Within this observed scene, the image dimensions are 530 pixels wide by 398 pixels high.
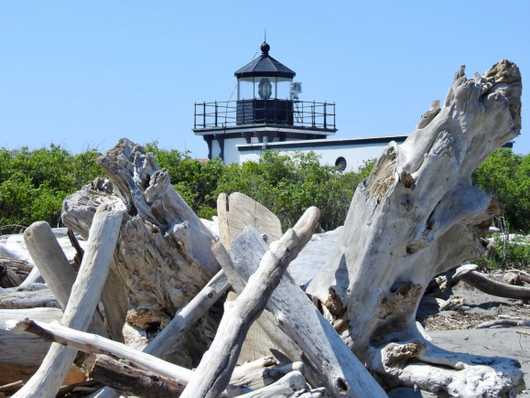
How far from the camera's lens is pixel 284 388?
4625mm

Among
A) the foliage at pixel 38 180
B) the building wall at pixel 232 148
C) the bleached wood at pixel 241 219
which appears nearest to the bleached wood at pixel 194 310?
the bleached wood at pixel 241 219

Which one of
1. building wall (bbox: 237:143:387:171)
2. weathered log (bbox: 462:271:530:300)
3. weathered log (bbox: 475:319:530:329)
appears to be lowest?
weathered log (bbox: 475:319:530:329)

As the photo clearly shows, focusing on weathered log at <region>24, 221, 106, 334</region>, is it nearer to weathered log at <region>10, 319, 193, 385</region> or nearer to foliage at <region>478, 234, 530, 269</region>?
weathered log at <region>10, 319, 193, 385</region>

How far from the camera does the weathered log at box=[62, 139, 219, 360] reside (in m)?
5.84

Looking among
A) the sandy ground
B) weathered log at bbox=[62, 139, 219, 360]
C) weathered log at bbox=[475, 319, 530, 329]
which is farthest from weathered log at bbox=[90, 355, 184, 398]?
weathered log at bbox=[475, 319, 530, 329]

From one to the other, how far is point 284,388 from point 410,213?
1167mm

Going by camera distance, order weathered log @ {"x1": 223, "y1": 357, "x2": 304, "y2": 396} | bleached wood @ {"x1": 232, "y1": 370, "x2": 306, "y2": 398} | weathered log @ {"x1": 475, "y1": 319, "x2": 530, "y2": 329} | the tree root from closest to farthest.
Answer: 1. bleached wood @ {"x1": 232, "y1": 370, "x2": 306, "y2": 398}
2. the tree root
3. weathered log @ {"x1": 223, "y1": 357, "x2": 304, "y2": 396}
4. weathered log @ {"x1": 475, "y1": 319, "x2": 530, "y2": 329}

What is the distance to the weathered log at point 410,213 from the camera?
5184 mm

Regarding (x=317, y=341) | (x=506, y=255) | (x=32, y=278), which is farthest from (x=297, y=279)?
(x=506, y=255)

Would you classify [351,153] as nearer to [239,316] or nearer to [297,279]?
[297,279]

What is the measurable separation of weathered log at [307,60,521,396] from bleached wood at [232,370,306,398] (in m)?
0.66

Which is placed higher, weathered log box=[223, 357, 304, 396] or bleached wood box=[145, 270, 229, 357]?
bleached wood box=[145, 270, 229, 357]

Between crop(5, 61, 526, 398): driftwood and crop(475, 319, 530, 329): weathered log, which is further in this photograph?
crop(475, 319, 530, 329): weathered log

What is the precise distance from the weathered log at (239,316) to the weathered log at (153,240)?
72 centimetres
